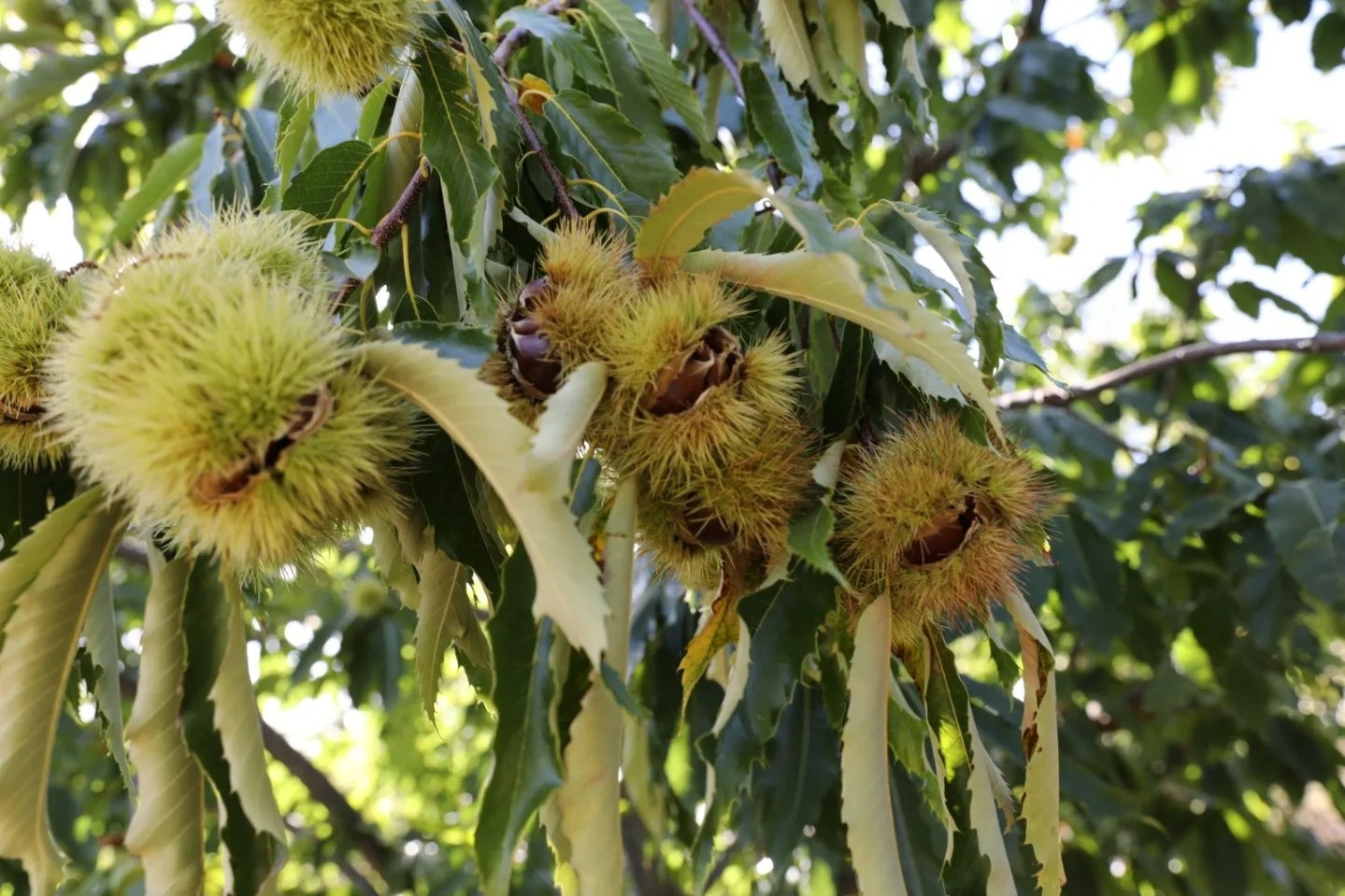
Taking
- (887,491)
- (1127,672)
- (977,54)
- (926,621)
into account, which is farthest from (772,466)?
(1127,672)

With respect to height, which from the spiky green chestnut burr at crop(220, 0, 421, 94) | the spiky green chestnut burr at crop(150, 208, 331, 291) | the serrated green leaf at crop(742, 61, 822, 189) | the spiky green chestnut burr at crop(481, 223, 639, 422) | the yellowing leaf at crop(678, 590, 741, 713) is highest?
the serrated green leaf at crop(742, 61, 822, 189)

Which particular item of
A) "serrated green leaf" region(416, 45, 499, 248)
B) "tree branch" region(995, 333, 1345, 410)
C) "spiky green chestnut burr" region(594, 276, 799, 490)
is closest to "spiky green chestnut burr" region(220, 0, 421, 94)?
"serrated green leaf" region(416, 45, 499, 248)

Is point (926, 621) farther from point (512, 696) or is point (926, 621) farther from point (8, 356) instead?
point (8, 356)

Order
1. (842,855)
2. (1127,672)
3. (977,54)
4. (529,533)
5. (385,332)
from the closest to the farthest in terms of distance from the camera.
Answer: (529,533) < (385,332) < (842,855) < (977,54) < (1127,672)

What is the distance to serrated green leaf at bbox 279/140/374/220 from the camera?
3.20 ft

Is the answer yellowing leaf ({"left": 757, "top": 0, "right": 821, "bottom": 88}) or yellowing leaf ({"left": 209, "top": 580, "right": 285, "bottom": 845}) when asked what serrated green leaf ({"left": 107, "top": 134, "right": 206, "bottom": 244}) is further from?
yellowing leaf ({"left": 209, "top": 580, "right": 285, "bottom": 845})

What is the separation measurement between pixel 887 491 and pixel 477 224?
0.42 metres

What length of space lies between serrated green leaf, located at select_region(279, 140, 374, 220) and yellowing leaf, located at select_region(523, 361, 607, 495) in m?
0.47

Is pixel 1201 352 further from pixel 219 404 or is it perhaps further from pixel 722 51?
pixel 219 404

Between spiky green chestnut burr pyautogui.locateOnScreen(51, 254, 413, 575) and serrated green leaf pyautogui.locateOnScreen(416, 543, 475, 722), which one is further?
serrated green leaf pyautogui.locateOnScreen(416, 543, 475, 722)

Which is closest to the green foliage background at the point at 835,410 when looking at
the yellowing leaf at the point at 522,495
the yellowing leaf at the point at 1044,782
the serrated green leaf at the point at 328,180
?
the serrated green leaf at the point at 328,180

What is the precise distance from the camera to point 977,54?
300cm

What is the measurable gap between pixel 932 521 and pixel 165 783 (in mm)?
633

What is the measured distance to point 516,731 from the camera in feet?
2.10
